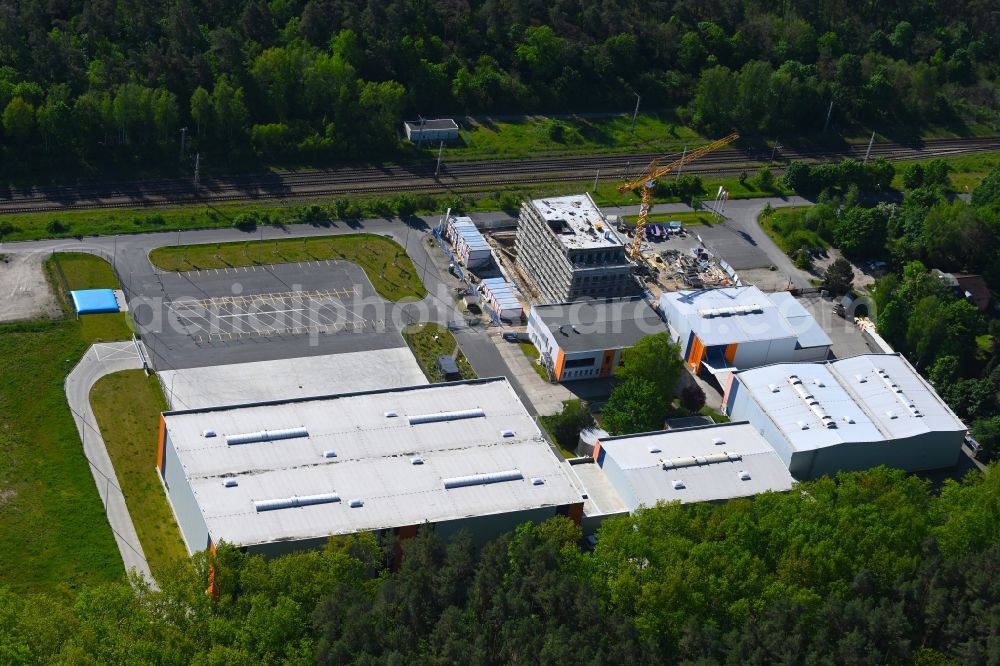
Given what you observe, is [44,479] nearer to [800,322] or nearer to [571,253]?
[571,253]

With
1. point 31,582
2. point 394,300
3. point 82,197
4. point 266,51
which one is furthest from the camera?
point 266,51

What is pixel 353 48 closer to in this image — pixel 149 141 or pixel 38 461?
pixel 149 141

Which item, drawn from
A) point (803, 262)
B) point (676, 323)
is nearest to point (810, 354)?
point (676, 323)

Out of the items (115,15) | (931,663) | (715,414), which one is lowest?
(715,414)

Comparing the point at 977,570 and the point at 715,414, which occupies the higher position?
the point at 977,570

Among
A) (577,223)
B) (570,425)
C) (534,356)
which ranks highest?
(577,223)

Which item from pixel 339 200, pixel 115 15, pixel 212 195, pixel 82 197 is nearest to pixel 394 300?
pixel 339 200
